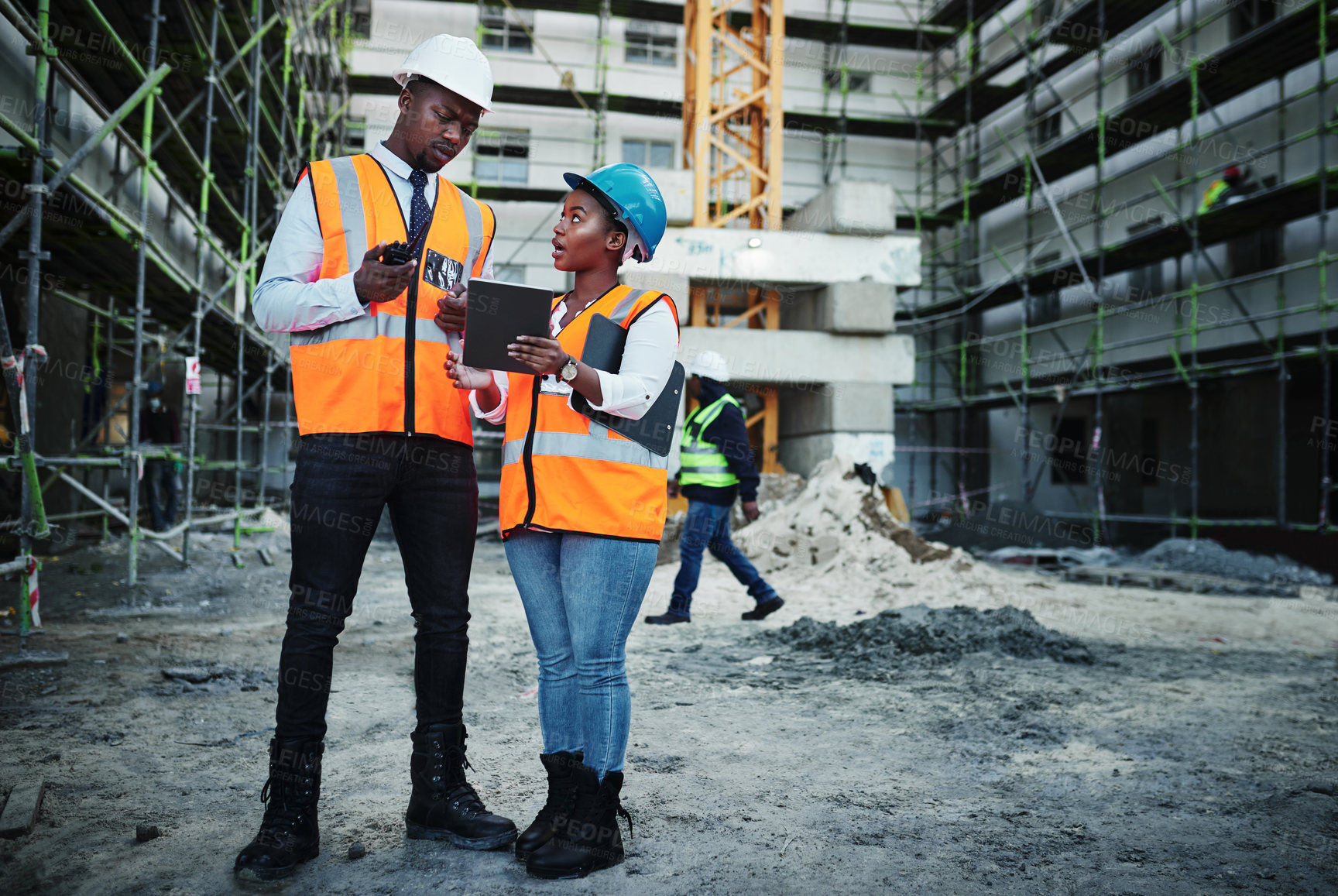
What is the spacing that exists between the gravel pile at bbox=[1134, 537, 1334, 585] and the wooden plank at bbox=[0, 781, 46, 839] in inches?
450

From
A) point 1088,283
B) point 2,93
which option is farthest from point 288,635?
point 1088,283

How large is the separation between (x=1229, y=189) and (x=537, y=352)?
14.4m

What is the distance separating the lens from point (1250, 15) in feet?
45.1

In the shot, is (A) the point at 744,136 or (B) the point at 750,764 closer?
(B) the point at 750,764

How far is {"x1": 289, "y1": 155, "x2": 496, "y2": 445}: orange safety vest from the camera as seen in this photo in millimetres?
2314

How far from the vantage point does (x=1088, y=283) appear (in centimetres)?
1547

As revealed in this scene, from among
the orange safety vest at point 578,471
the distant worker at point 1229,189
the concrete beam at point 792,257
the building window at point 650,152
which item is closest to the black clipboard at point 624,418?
the orange safety vest at point 578,471

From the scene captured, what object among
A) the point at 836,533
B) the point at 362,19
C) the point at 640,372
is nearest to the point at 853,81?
the point at 362,19

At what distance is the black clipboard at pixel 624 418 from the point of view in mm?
2316

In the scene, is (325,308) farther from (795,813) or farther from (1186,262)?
(1186,262)

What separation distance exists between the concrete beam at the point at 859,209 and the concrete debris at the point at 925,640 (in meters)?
10.6

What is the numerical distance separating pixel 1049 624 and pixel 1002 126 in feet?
54.5

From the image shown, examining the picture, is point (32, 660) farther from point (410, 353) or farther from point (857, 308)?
point (857, 308)

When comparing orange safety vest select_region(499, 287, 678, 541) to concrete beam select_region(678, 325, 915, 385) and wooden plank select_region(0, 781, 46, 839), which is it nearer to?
wooden plank select_region(0, 781, 46, 839)
